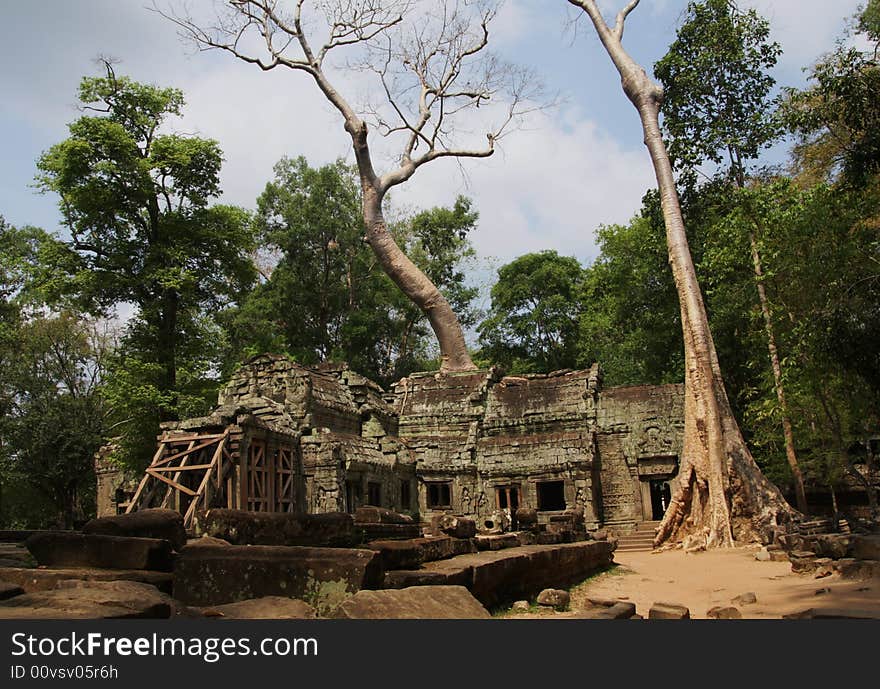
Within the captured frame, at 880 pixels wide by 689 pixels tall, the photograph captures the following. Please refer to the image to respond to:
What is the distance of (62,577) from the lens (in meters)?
4.38

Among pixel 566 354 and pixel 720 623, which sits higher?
pixel 566 354

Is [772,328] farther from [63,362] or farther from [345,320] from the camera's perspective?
[63,362]

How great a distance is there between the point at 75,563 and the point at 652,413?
59.4ft

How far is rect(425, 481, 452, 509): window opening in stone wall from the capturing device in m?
21.9

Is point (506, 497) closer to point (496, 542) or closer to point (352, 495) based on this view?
point (352, 495)

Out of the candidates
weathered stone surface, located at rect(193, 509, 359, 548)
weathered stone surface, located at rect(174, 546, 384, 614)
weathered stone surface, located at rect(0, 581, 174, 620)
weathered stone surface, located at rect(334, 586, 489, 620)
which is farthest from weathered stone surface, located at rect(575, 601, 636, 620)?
weathered stone surface, located at rect(0, 581, 174, 620)

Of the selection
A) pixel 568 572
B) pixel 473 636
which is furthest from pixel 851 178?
pixel 473 636

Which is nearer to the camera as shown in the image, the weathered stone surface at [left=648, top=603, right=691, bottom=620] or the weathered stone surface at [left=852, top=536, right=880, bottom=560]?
the weathered stone surface at [left=648, top=603, right=691, bottom=620]

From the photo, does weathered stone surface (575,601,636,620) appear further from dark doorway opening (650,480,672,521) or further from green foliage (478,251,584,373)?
green foliage (478,251,584,373)

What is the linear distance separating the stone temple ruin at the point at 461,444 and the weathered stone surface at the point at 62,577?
11.6m

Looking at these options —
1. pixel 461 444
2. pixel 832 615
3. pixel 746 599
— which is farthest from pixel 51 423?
pixel 832 615

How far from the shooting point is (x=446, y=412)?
77.0ft

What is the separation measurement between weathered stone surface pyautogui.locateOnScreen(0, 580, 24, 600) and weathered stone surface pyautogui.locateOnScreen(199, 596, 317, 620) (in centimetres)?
101

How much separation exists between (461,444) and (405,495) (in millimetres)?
2350
